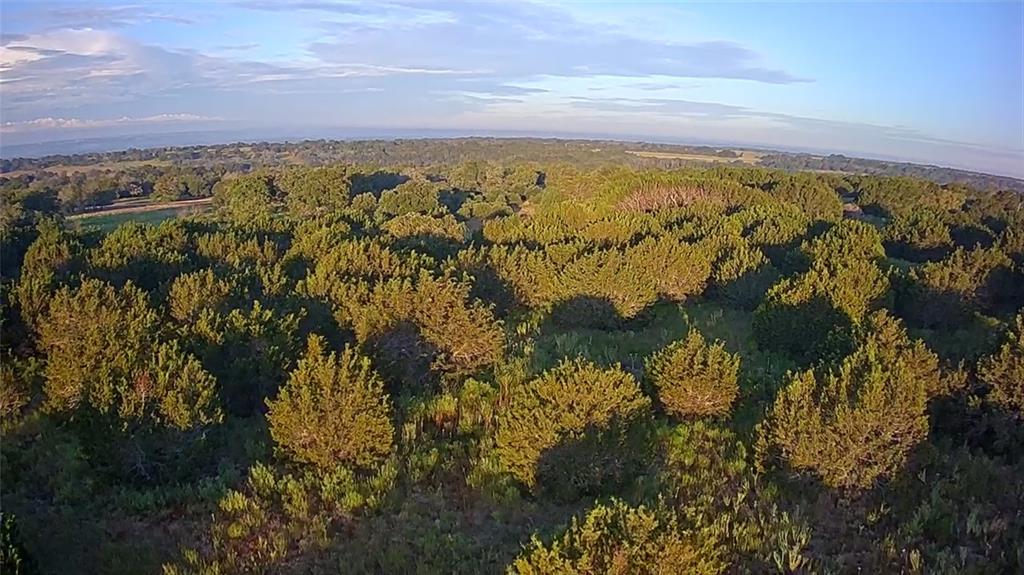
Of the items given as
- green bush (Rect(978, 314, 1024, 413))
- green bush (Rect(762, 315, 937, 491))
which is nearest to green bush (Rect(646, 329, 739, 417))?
green bush (Rect(762, 315, 937, 491))

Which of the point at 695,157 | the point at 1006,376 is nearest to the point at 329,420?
the point at 1006,376

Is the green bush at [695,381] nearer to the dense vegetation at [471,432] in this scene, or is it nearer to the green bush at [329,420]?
the dense vegetation at [471,432]

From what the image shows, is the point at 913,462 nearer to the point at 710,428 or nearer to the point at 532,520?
the point at 710,428

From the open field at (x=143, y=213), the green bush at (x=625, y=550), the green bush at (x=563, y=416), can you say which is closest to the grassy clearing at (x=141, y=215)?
the open field at (x=143, y=213)

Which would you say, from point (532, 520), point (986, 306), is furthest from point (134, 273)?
point (986, 306)

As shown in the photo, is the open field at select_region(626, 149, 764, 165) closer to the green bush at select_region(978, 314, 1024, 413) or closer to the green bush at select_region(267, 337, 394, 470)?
the green bush at select_region(978, 314, 1024, 413)

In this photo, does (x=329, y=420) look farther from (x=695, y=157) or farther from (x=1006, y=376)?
(x=695, y=157)
